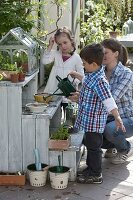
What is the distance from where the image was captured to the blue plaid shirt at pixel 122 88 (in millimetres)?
5402

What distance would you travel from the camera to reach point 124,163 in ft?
18.3

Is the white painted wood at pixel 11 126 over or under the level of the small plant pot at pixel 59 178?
over

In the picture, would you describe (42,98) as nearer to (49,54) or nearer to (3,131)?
(3,131)

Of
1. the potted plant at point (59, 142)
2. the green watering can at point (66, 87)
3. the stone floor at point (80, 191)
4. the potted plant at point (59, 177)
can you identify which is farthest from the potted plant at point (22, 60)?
the stone floor at point (80, 191)

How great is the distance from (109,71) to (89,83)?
0.78 metres

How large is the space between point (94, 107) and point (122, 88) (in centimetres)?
67

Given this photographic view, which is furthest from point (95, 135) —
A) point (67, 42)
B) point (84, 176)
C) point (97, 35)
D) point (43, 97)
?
point (97, 35)

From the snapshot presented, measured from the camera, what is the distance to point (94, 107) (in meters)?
4.87

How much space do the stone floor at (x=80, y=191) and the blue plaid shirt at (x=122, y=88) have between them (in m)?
0.82

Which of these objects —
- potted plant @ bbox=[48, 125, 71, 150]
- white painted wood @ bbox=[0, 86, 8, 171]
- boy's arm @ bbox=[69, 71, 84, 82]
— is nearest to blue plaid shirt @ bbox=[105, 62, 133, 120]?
boy's arm @ bbox=[69, 71, 84, 82]

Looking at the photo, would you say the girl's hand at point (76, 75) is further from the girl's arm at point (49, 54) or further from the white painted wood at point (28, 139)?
the white painted wood at point (28, 139)

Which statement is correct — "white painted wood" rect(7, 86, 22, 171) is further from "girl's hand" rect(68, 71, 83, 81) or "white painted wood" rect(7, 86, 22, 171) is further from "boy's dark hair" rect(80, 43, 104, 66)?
"girl's hand" rect(68, 71, 83, 81)

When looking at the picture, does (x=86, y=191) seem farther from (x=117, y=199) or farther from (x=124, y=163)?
(x=124, y=163)

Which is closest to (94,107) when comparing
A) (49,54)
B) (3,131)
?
(3,131)
